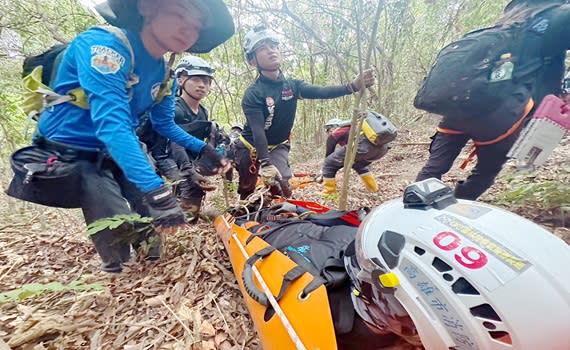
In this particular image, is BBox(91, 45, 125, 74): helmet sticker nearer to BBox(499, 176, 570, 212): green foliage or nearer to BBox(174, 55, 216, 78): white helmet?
BBox(174, 55, 216, 78): white helmet

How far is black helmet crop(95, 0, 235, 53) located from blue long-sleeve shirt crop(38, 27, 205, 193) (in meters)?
0.13

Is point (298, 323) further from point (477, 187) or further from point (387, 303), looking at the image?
point (477, 187)

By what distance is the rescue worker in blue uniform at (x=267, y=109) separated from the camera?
3.87 metres

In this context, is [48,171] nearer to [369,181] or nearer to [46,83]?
[46,83]

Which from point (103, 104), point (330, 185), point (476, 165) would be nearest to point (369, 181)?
point (330, 185)

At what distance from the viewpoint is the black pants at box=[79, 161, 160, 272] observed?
2207mm

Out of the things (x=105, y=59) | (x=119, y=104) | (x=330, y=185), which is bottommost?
(x=330, y=185)

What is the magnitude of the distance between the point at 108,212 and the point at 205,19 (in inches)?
64.0

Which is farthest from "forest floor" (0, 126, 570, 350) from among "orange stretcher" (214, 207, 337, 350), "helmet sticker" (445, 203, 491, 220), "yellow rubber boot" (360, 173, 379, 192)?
"yellow rubber boot" (360, 173, 379, 192)

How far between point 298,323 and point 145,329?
1.00 m

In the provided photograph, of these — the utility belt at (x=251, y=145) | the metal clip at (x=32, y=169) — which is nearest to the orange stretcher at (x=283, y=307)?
the metal clip at (x=32, y=169)

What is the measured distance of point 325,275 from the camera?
1639 mm

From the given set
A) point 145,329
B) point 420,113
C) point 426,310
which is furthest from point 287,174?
point 420,113

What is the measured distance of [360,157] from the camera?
14.4 feet
